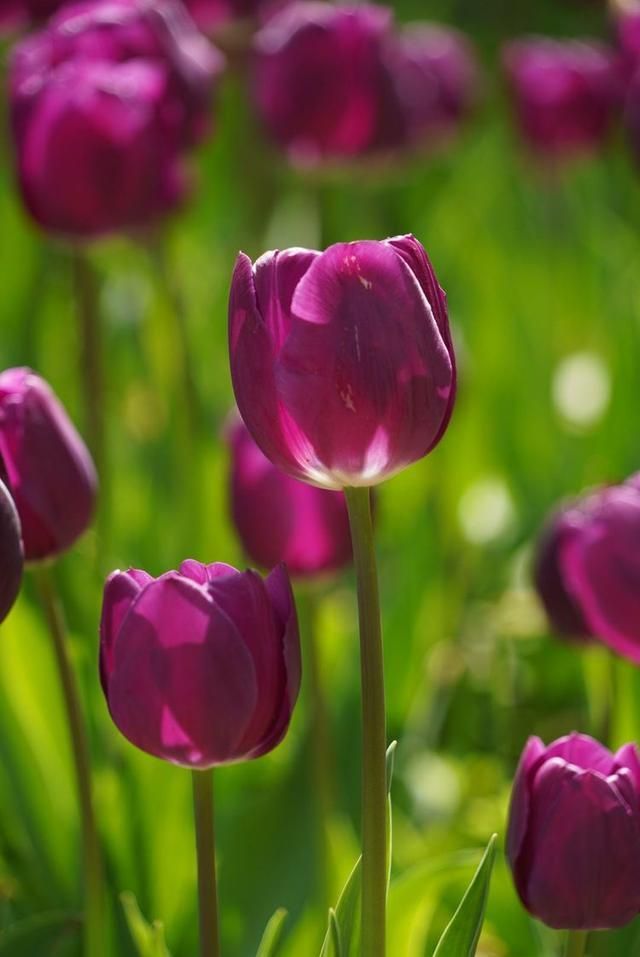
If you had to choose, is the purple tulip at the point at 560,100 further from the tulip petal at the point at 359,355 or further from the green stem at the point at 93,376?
the tulip petal at the point at 359,355

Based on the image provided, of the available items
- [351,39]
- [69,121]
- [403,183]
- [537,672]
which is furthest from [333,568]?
[403,183]

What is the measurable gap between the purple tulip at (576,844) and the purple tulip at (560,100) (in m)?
1.42

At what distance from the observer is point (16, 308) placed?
6.55 feet

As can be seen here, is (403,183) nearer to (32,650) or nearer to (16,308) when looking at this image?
(16,308)

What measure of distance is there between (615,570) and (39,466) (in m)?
0.29

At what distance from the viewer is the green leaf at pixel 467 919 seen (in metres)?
0.62

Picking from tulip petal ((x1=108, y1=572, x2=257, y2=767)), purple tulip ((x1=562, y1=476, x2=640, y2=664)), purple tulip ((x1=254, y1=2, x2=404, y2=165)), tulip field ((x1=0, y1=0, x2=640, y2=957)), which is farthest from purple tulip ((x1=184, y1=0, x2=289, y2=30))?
tulip petal ((x1=108, y1=572, x2=257, y2=767))

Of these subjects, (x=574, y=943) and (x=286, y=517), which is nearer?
(x=574, y=943)

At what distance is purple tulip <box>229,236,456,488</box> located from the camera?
0.54 metres

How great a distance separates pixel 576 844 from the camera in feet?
1.93

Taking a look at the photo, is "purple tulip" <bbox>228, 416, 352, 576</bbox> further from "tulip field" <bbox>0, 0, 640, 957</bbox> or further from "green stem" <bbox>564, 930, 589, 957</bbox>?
"green stem" <bbox>564, 930, 589, 957</bbox>

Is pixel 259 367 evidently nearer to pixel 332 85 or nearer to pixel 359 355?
pixel 359 355

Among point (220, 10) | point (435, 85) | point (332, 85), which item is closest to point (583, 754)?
point (332, 85)

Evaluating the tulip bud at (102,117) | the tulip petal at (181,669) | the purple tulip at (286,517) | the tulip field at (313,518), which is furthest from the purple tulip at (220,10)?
the tulip petal at (181,669)
